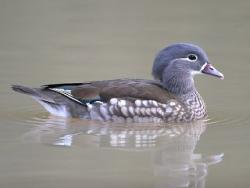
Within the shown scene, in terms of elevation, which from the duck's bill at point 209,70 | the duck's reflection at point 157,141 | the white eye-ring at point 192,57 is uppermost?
the white eye-ring at point 192,57

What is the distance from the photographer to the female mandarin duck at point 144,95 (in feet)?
32.2

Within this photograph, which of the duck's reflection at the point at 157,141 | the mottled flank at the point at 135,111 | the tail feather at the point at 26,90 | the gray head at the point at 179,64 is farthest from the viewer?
the gray head at the point at 179,64

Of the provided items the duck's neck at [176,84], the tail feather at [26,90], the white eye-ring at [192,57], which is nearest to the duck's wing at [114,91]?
the tail feather at [26,90]

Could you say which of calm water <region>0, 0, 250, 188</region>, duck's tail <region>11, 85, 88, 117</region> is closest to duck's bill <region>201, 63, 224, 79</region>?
calm water <region>0, 0, 250, 188</region>

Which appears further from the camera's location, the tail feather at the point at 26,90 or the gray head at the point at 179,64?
the gray head at the point at 179,64

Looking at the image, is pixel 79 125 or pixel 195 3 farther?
pixel 195 3

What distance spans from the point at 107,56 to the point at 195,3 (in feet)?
21.4

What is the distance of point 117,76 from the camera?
38.8 ft

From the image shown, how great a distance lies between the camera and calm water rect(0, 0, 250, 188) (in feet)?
24.9

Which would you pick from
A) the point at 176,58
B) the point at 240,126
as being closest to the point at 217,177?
the point at 240,126

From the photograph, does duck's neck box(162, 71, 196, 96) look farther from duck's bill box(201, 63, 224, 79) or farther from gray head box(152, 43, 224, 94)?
duck's bill box(201, 63, 224, 79)

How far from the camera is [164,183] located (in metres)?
7.22

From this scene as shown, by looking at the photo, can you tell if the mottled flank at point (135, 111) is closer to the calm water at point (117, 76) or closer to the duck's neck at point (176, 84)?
the calm water at point (117, 76)

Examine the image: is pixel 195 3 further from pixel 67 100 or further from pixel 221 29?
pixel 67 100
